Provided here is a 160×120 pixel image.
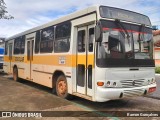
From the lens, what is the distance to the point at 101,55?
25.5 ft

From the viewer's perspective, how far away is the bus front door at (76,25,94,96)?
27.3 ft

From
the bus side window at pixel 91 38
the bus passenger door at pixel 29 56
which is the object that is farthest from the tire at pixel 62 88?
the bus passenger door at pixel 29 56

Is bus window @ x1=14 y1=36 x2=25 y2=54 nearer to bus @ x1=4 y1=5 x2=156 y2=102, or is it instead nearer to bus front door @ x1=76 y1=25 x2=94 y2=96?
bus @ x1=4 y1=5 x2=156 y2=102

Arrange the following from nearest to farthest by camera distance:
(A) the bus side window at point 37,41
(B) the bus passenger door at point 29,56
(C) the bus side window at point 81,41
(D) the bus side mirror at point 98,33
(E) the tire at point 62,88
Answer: (D) the bus side mirror at point 98,33 → (C) the bus side window at point 81,41 → (E) the tire at point 62,88 → (A) the bus side window at point 37,41 → (B) the bus passenger door at point 29,56

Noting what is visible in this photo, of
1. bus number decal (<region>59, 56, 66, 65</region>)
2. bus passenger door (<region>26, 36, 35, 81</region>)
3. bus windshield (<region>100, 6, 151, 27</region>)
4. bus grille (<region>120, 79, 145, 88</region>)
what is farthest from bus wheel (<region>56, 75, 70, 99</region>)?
bus passenger door (<region>26, 36, 35, 81</region>)

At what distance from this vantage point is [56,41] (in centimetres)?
1066

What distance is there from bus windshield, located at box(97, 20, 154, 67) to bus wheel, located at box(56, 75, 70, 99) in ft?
8.24

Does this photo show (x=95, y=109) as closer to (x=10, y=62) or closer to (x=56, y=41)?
(x=56, y=41)

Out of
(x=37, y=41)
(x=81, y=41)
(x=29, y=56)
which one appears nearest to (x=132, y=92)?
(x=81, y=41)

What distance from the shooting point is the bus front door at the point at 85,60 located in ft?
27.3

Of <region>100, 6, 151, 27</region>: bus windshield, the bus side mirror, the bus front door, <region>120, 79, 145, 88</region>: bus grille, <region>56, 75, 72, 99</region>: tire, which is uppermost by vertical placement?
<region>100, 6, 151, 27</region>: bus windshield

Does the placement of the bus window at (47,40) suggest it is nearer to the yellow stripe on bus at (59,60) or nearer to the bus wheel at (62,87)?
the yellow stripe on bus at (59,60)

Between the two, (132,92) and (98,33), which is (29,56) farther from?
(132,92)

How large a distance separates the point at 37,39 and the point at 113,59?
5761 mm
